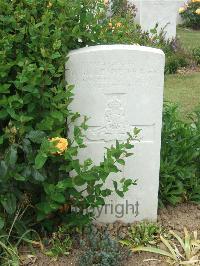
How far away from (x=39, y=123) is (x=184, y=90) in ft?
15.5

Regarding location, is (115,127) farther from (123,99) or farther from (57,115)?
(57,115)

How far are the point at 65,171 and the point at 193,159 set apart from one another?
3.83 ft

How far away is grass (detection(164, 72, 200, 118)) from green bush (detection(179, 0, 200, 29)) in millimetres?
6580

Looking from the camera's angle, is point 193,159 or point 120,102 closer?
point 120,102

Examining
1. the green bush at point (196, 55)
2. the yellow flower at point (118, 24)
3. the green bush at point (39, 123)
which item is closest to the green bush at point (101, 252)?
the green bush at point (39, 123)

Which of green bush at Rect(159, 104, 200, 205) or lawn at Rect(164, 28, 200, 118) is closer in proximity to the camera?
green bush at Rect(159, 104, 200, 205)

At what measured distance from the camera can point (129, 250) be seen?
3.17 m

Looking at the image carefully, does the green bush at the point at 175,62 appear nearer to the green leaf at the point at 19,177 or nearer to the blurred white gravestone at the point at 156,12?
the blurred white gravestone at the point at 156,12

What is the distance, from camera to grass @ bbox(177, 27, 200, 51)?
11.3 meters

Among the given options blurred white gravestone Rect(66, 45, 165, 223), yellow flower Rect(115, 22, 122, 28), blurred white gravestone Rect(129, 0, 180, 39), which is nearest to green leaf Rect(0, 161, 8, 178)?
blurred white gravestone Rect(66, 45, 165, 223)

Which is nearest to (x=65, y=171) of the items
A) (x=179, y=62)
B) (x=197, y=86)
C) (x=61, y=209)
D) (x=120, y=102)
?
(x=61, y=209)

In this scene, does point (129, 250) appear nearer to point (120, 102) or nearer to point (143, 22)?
point (120, 102)

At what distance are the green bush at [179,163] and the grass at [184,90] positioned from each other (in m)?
2.21

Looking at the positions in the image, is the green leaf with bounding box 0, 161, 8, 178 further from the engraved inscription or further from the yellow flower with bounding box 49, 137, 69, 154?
the engraved inscription
